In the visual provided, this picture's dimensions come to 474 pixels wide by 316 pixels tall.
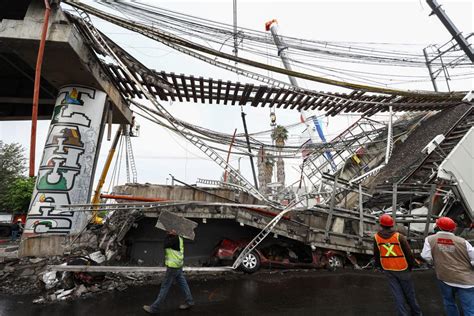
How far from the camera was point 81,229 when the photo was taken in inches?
352

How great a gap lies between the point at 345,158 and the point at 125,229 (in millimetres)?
12313

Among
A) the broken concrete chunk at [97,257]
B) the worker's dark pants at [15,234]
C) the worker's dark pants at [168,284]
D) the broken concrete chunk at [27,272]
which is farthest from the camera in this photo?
the worker's dark pants at [15,234]

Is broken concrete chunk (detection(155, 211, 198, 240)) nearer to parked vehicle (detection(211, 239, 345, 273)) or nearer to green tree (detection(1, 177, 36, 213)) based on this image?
parked vehicle (detection(211, 239, 345, 273))

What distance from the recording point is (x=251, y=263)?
835cm

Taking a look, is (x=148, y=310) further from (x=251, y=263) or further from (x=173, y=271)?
(x=251, y=263)

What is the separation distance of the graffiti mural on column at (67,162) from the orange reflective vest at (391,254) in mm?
8747

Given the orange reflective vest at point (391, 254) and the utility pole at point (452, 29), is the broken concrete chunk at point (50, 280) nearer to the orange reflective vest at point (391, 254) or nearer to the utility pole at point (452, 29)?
the orange reflective vest at point (391, 254)

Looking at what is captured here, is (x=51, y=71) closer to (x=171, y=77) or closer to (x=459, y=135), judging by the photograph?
(x=171, y=77)

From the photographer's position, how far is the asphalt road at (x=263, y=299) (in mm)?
5297

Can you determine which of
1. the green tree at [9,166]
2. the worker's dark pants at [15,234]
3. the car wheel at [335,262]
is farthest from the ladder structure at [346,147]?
the green tree at [9,166]

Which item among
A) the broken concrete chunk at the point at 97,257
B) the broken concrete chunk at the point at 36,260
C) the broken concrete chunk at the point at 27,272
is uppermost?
the broken concrete chunk at the point at 97,257

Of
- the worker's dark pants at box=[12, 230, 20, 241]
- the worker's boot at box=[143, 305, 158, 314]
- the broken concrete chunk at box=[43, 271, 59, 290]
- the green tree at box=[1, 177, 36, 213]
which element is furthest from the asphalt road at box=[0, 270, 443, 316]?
the green tree at box=[1, 177, 36, 213]

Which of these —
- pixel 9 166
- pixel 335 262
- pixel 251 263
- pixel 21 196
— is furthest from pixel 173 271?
pixel 9 166

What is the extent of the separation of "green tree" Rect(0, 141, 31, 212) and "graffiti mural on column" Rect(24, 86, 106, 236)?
2588 cm
